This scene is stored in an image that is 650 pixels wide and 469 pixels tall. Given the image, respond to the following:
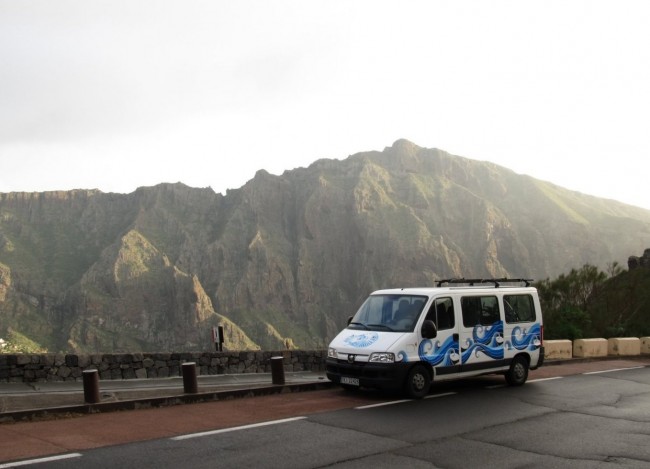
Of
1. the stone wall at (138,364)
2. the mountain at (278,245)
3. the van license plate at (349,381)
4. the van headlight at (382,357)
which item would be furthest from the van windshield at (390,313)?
the mountain at (278,245)

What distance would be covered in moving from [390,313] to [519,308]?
127 inches

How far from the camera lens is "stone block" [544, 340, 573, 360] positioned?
1845 cm

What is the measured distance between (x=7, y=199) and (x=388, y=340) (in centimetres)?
14444

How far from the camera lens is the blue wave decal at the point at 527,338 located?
13094 millimetres

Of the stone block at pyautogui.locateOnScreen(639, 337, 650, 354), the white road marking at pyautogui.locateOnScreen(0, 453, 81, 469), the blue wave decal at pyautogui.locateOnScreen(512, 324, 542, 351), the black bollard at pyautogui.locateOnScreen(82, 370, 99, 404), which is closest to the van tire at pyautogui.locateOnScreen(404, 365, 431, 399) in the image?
the blue wave decal at pyautogui.locateOnScreen(512, 324, 542, 351)

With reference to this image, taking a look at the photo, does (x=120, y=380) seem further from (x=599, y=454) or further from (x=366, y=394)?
(x=599, y=454)

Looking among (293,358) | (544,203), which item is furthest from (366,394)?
(544,203)

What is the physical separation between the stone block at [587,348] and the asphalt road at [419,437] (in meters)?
7.58

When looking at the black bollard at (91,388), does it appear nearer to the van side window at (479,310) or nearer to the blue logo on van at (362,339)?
the blue logo on van at (362,339)

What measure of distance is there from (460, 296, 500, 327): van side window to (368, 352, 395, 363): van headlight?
202 cm

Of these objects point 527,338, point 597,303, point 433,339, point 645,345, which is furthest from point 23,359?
point 597,303

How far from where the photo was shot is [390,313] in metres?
11.9

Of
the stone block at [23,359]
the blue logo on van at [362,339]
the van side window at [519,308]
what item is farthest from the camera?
the stone block at [23,359]

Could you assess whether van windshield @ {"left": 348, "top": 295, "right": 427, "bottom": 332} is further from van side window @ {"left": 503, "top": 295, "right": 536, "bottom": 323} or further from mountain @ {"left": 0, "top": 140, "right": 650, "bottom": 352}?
mountain @ {"left": 0, "top": 140, "right": 650, "bottom": 352}
